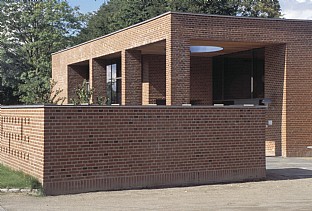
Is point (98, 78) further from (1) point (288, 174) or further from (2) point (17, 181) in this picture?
(2) point (17, 181)

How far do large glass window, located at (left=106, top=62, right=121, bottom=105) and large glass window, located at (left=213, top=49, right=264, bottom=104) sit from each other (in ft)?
18.5

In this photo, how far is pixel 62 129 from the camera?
12.3 metres

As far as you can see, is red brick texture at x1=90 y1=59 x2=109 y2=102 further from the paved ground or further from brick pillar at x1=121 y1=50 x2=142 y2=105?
the paved ground

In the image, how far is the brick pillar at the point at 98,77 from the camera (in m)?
29.4

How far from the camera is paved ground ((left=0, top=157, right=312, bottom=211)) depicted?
1074cm

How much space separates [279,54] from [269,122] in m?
3.02

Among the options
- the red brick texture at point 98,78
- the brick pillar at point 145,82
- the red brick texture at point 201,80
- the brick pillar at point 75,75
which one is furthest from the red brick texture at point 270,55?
the brick pillar at point 75,75

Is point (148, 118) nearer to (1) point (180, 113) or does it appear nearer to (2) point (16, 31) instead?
(1) point (180, 113)

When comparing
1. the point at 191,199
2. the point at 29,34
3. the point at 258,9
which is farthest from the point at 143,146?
the point at 258,9

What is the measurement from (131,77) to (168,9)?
24022 millimetres

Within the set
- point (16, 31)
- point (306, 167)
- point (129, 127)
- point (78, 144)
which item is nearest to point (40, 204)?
point (78, 144)

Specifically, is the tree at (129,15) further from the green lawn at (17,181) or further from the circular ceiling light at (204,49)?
the green lawn at (17,181)

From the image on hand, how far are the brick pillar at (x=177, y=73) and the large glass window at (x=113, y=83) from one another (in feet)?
32.8

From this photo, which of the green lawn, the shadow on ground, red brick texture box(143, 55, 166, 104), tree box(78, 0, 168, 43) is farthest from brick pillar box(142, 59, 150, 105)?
tree box(78, 0, 168, 43)
